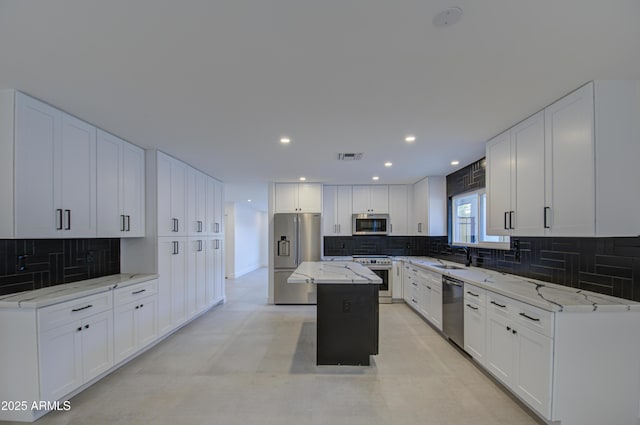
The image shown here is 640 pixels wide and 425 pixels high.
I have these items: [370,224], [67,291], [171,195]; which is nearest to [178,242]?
[171,195]

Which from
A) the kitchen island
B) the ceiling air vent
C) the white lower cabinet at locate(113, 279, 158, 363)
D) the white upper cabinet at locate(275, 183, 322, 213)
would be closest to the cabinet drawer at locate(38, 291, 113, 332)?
the white lower cabinet at locate(113, 279, 158, 363)

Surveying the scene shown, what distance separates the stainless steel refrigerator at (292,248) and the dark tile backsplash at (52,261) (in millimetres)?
2723

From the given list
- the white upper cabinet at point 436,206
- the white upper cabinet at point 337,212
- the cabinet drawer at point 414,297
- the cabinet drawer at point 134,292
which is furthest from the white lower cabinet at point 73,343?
the white upper cabinet at point 436,206

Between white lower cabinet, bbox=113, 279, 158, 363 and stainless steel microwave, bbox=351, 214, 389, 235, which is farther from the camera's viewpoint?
stainless steel microwave, bbox=351, 214, 389, 235

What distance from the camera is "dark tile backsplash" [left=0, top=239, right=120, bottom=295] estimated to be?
2.55 metres

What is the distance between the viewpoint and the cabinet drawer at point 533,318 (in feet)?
6.68

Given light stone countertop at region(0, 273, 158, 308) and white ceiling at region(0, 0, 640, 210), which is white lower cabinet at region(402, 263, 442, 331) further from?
light stone countertop at region(0, 273, 158, 308)

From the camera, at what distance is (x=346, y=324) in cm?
316

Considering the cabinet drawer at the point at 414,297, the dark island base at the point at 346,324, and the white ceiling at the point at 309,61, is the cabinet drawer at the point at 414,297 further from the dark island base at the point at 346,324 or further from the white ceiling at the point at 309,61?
the white ceiling at the point at 309,61

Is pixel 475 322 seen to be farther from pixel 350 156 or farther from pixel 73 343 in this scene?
pixel 73 343

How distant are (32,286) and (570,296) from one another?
4574 mm

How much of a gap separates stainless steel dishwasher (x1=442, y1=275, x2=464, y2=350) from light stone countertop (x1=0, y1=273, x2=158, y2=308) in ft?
11.9

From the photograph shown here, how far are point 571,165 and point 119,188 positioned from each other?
4.25m

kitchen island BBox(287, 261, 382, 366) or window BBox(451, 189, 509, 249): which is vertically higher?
window BBox(451, 189, 509, 249)
